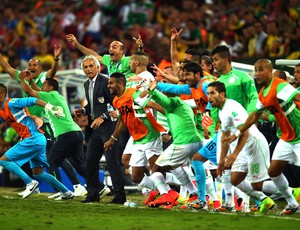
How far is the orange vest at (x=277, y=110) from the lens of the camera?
1258cm

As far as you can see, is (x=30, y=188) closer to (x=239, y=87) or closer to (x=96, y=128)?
(x=96, y=128)

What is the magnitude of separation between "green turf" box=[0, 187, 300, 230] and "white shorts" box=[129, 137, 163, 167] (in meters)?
0.67

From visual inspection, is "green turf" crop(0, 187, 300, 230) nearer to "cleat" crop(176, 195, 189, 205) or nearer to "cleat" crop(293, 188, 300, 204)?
"cleat" crop(293, 188, 300, 204)

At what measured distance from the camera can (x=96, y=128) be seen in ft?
49.9

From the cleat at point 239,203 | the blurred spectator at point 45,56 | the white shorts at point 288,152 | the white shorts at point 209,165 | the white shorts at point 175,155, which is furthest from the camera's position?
the blurred spectator at point 45,56

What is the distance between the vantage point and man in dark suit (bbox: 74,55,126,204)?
1504cm

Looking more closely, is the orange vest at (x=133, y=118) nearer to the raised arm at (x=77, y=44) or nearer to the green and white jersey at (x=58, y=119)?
the green and white jersey at (x=58, y=119)

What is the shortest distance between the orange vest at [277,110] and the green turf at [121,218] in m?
1.09

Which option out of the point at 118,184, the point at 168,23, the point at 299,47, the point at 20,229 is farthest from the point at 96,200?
the point at 168,23

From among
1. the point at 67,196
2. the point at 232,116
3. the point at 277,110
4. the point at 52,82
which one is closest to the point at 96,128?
the point at 67,196

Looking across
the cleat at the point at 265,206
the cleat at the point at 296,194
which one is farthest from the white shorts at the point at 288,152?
the cleat at the point at 296,194

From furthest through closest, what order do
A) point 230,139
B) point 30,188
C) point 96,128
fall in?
point 30,188
point 96,128
point 230,139

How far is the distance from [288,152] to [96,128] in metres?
3.64

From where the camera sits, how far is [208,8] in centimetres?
2486
